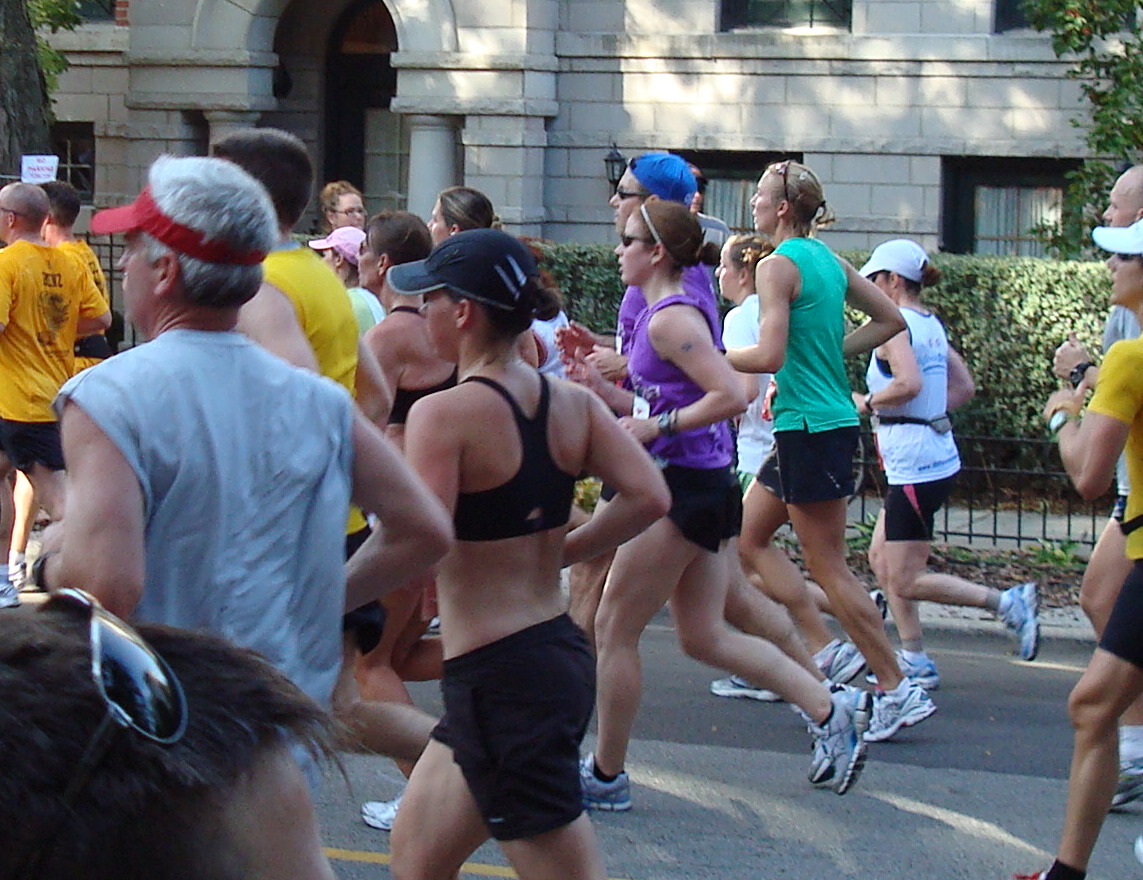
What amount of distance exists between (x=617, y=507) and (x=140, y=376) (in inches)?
61.4

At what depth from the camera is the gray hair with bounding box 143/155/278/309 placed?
2820 millimetres

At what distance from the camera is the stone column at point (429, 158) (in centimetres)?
1834

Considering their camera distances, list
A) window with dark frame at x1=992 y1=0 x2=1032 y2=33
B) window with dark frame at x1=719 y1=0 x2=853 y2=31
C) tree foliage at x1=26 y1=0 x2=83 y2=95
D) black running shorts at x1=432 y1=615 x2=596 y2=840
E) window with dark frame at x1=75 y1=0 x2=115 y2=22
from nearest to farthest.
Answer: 1. black running shorts at x1=432 y1=615 x2=596 y2=840
2. window with dark frame at x1=992 y1=0 x2=1032 y2=33
3. tree foliage at x1=26 y1=0 x2=83 y2=95
4. window with dark frame at x1=719 y1=0 x2=853 y2=31
5. window with dark frame at x1=75 y1=0 x2=115 y2=22

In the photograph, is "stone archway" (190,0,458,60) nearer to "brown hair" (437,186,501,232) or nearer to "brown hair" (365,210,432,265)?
"brown hair" (437,186,501,232)

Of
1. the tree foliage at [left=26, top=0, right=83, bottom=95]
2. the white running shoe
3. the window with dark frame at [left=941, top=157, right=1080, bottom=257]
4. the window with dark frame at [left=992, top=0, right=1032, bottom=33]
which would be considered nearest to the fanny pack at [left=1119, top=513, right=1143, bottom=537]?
the white running shoe

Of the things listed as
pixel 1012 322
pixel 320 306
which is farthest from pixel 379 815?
pixel 1012 322

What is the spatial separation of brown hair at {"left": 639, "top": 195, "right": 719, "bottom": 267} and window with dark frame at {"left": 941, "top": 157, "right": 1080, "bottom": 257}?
41.3 feet

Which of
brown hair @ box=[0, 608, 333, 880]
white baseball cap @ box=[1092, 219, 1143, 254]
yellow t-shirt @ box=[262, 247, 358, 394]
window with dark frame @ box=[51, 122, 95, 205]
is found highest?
window with dark frame @ box=[51, 122, 95, 205]

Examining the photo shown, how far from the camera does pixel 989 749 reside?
259 inches

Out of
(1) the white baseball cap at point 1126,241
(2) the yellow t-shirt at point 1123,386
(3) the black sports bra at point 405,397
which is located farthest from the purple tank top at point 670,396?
(2) the yellow t-shirt at point 1123,386

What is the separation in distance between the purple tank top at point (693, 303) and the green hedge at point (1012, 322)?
633cm

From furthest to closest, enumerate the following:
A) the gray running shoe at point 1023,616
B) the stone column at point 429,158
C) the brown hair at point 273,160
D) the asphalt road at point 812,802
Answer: the stone column at point 429,158 → the gray running shoe at point 1023,616 → the asphalt road at point 812,802 → the brown hair at point 273,160

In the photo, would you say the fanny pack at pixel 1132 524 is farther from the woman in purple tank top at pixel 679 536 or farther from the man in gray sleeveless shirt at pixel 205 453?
the man in gray sleeveless shirt at pixel 205 453

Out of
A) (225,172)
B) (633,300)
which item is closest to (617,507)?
(225,172)
